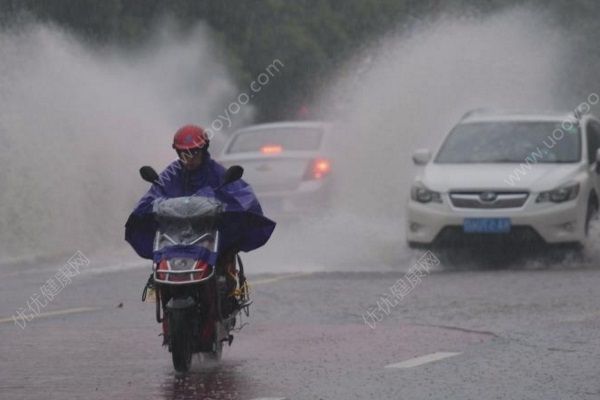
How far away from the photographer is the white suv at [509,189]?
17.9m

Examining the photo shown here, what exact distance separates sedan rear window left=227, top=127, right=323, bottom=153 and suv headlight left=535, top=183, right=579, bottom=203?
789cm

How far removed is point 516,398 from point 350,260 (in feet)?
34.8

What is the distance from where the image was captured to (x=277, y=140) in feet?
85.3

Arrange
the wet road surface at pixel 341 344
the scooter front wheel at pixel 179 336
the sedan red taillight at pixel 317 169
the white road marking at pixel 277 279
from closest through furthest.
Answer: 1. the wet road surface at pixel 341 344
2. the scooter front wheel at pixel 179 336
3. the white road marking at pixel 277 279
4. the sedan red taillight at pixel 317 169

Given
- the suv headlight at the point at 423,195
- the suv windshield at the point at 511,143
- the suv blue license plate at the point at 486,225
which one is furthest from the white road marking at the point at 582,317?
the suv windshield at the point at 511,143

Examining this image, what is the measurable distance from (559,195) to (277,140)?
28.1 ft

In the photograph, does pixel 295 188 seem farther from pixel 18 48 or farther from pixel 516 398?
pixel 516 398

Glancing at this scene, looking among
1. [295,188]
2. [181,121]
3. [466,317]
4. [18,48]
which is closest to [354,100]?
[181,121]

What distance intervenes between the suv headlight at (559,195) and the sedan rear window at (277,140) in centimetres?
789
